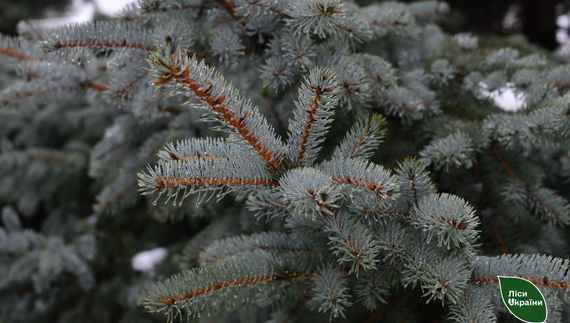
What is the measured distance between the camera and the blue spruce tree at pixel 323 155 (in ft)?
2.37

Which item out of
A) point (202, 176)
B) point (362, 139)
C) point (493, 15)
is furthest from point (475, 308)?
point (493, 15)

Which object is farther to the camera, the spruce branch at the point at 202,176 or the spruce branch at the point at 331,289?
the spruce branch at the point at 331,289

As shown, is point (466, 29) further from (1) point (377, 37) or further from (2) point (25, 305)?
(2) point (25, 305)

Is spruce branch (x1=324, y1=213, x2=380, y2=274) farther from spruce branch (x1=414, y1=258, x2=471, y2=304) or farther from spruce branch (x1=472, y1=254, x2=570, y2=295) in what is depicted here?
spruce branch (x1=472, y1=254, x2=570, y2=295)

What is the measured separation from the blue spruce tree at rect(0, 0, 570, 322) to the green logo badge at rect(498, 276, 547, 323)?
19 mm

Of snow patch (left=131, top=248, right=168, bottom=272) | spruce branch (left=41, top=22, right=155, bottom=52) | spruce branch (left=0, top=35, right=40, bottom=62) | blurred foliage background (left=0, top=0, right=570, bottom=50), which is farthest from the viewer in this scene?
blurred foliage background (left=0, top=0, right=570, bottom=50)

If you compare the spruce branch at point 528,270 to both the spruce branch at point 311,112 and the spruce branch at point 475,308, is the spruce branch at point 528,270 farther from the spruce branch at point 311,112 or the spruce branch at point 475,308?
the spruce branch at point 311,112

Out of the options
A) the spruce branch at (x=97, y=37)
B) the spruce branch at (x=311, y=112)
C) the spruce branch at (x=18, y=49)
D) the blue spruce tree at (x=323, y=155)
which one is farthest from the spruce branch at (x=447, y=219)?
the spruce branch at (x=18, y=49)

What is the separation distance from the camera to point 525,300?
2.41 ft

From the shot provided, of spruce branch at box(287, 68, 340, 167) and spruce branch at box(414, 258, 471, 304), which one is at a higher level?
spruce branch at box(287, 68, 340, 167)

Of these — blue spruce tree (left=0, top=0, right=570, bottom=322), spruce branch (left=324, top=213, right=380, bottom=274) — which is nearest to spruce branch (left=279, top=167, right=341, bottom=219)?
blue spruce tree (left=0, top=0, right=570, bottom=322)

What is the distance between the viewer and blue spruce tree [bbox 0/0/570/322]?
0.72m

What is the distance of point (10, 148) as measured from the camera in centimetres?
210

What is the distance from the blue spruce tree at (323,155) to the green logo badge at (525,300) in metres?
0.02
